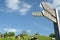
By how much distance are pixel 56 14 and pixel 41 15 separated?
37 centimetres

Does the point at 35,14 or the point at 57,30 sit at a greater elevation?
the point at 35,14

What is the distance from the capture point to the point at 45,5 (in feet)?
16.9

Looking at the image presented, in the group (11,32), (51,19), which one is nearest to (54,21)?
(51,19)

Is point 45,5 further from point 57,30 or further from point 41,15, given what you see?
point 57,30

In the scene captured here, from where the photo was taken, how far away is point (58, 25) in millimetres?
4934

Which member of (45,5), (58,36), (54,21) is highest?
(45,5)

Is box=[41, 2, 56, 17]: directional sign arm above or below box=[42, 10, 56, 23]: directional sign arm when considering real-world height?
→ above

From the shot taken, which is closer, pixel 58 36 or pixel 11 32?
pixel 58 36

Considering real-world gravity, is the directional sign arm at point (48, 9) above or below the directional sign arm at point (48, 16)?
above

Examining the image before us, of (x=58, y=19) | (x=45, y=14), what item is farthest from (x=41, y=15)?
(x=58, y=19)

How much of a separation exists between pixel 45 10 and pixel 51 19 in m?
0.28

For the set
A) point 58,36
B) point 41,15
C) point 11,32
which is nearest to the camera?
point 58,36

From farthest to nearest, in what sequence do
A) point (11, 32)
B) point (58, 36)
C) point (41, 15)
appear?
point (11, 32) → point (41, 15) → point (58, 36)

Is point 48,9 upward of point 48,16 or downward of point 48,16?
upward
